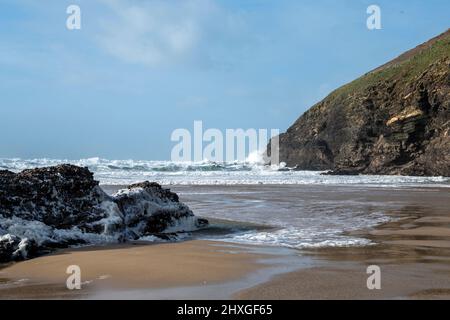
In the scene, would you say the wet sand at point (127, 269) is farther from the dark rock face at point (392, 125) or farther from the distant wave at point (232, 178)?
the dark rock face at point (392, 125)

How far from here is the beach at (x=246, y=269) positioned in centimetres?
403

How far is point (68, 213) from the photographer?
6758mm

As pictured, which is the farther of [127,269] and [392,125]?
[392,125]

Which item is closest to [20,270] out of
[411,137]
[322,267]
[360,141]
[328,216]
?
[322,267]

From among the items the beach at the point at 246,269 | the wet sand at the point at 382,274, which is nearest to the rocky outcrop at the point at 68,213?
the beach at the point at 246,269

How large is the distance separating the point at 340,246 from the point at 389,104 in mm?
37301

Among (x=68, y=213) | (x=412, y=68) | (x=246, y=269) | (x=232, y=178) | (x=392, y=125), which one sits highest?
(x=412, y=68)

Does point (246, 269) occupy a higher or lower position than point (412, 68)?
lower

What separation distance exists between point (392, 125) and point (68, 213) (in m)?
35.8

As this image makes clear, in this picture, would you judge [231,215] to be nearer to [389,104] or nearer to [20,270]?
[20,270]

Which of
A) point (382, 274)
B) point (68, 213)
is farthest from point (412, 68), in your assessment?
point (382, 274)

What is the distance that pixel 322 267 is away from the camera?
496cm

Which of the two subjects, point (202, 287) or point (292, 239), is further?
point (292, 239)

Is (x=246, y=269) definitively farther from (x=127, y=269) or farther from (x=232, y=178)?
(x=232, y=178)
